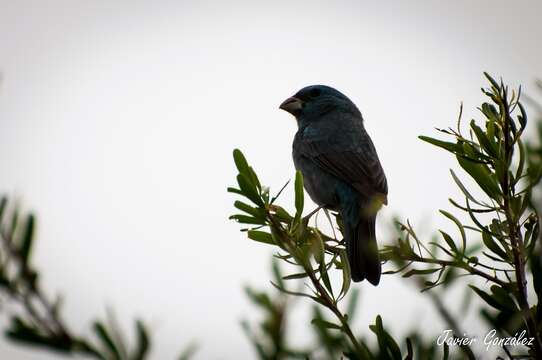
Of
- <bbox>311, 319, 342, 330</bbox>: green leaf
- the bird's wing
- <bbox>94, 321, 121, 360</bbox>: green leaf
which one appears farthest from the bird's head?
<bbox>94, 321, 121, 360</bbox>: green leaf

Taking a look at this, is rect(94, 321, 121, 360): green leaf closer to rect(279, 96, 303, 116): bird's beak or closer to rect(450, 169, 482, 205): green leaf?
rect(450, 169, 482, 205): green leaf

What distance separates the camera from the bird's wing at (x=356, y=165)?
17.8 feet

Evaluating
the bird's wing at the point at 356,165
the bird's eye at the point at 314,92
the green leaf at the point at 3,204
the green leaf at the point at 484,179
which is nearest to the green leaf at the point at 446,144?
the green leaf at the point at 484,179

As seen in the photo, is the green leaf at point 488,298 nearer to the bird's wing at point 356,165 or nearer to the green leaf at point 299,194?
the green leaf at point 299,194

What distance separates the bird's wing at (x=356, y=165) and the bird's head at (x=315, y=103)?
0.92 meters

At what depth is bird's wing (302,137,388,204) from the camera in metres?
5.42

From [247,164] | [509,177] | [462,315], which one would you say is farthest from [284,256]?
[509,177]

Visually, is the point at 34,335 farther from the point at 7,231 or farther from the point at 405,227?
the point at 405,227

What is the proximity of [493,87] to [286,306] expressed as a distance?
1.30 meters

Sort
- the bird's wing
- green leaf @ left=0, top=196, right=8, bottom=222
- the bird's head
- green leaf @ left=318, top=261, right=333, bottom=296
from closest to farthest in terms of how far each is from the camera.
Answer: green leaf @ left=0, top=196, right=8, bottom=222 < green leaf @ left=318, top=261, right=333, bottom=296 < the bird's wing < the bird's head

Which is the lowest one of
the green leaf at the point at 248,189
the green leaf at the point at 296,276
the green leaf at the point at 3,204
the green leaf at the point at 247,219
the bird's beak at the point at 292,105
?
the green leaf at the point at 296,276

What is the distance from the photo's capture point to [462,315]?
1782mm

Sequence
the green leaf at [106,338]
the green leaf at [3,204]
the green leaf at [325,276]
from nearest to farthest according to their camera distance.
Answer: the green leaf at [106,338] < the green leaf at [3,204] < the green leaf at [325,276]
